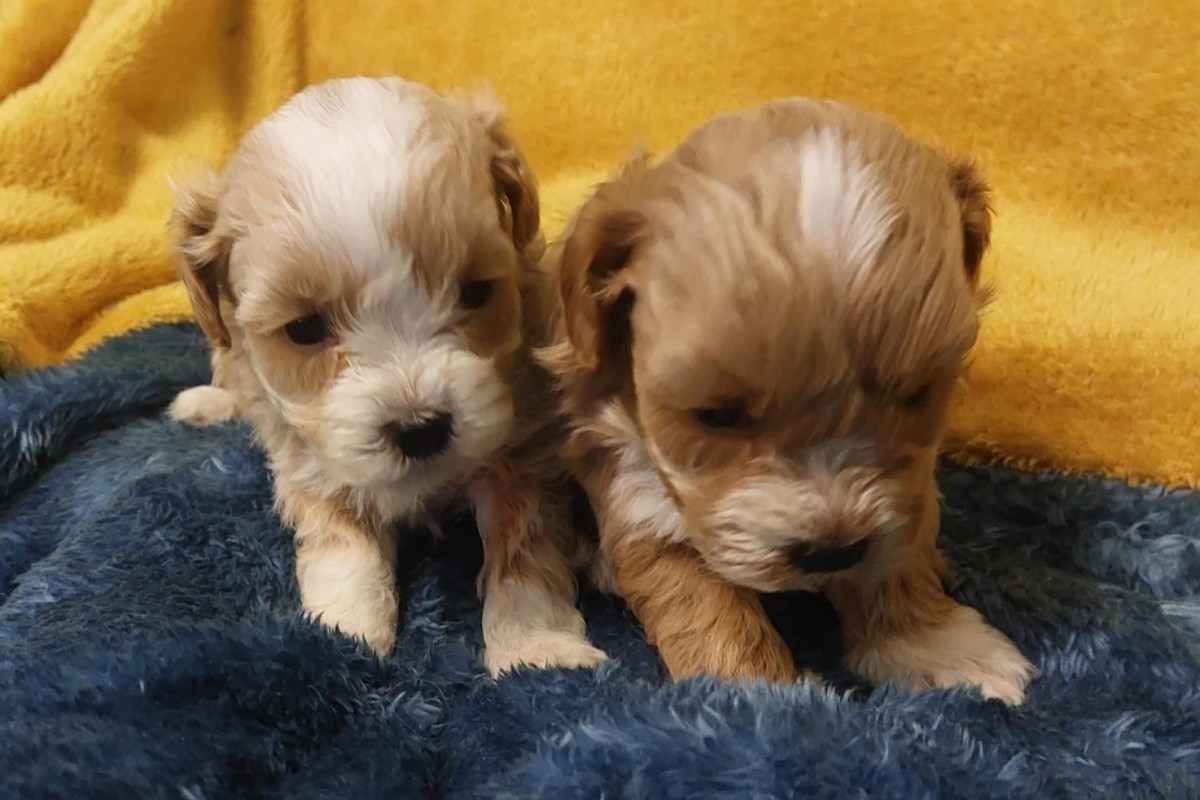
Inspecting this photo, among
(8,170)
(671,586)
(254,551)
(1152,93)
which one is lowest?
(254,551)

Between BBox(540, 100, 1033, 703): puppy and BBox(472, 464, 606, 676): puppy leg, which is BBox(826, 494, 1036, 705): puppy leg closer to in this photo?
BBox(540, 100, 1033, 703): puppy

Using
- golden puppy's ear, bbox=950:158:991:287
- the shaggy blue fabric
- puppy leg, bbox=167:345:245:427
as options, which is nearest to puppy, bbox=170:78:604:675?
the shaggy blue fabric

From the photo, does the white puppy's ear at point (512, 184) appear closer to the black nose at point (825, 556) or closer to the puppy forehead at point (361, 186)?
the puppy forehead at point (361, 186)

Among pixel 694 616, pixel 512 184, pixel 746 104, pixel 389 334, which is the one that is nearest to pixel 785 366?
pixel 694 616

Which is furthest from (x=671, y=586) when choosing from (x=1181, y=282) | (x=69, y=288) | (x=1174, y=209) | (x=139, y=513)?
(x=69, y=288)

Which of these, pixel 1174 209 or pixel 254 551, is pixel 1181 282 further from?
pixel 254 551

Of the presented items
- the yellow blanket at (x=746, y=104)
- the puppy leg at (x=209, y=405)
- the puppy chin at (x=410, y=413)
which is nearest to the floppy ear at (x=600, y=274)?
the puppy chin at (x=410, y=413)

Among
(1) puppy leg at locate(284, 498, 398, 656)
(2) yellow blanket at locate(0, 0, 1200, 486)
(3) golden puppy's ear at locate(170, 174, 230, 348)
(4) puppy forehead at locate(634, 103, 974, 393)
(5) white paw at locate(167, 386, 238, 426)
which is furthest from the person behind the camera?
(5) white paw at locate(167, 386, 238, 426)
